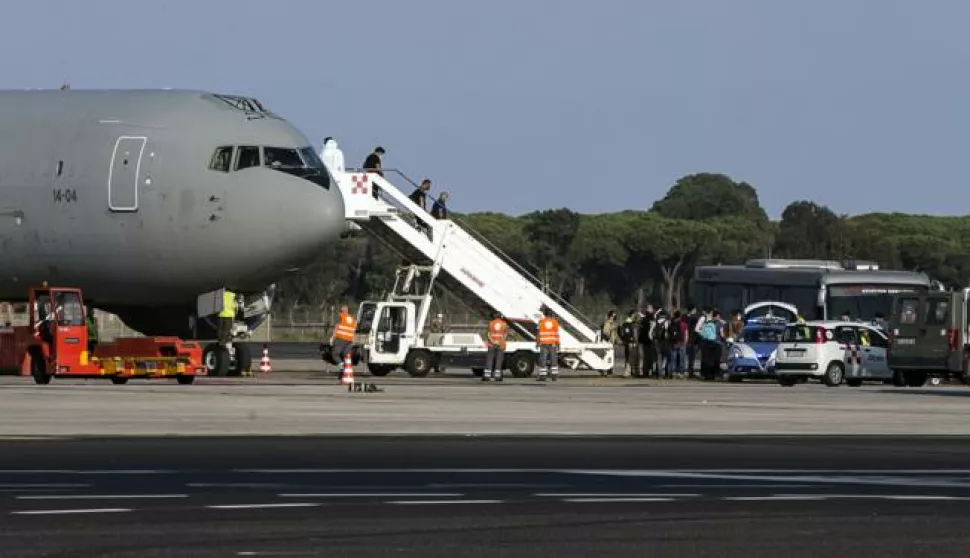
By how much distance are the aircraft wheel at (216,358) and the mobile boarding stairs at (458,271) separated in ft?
25.3

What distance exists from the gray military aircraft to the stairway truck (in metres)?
6.76

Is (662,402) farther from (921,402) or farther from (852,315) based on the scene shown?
(852,315)

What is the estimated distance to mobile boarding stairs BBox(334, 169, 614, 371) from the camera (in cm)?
5253

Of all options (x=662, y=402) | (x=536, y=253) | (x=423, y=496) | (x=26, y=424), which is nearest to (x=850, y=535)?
(x=423, y=496)

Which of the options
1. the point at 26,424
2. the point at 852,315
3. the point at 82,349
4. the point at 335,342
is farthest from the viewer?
the point at 852,315

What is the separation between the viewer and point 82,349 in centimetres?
4181

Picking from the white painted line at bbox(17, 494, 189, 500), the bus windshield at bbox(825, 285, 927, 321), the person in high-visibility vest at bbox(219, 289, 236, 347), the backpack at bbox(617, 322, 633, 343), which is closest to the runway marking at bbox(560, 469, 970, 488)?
the white painted line at bbox(17, 494, 189, 500)

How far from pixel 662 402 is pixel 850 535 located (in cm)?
2202

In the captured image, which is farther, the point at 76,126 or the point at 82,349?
the point at 76,126

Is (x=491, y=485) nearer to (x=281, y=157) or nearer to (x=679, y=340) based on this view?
(x=281, y=157)

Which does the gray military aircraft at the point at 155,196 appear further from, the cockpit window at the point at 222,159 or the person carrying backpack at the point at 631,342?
the person carrying backpack at the point at 631,342

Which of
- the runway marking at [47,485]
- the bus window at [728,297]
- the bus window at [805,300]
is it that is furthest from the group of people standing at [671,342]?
the runway marking at [47,485]

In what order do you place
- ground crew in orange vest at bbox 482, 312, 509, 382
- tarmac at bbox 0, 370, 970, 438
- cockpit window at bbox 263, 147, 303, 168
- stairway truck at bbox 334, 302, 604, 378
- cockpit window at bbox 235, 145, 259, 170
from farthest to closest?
1. stairway truck at bbox 334, 302, 604, 378
2. ground crew in orange vest at bbox 482, 312, 509, 382
3. cockpit window at bbox 263, 147, 303, 168
4. cockpit window at bbox 235, 145, 259, 170
5. tarmac at bbox 0, 370, 970, 438

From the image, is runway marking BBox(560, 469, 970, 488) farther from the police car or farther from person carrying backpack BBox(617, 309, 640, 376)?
person carrying backpack BBox(617, 309, 640, 376)
